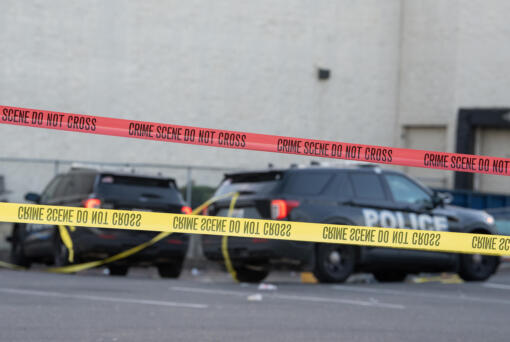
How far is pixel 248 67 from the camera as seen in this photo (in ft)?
95.0

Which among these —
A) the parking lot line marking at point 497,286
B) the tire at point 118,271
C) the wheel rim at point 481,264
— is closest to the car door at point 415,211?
the wheel rim at point 481,264

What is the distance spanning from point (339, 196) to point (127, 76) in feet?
46.1

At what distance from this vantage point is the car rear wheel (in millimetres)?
16500

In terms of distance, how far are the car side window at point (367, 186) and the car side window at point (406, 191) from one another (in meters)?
0.21

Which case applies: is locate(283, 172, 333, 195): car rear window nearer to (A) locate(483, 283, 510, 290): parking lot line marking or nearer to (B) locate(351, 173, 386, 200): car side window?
(B) locate(351, 173, 386, 200): car side window

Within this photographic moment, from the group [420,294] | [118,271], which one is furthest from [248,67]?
[420,294]

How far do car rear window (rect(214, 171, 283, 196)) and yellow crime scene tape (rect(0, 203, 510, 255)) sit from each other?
269 inches

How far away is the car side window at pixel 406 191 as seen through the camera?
48.8 feet

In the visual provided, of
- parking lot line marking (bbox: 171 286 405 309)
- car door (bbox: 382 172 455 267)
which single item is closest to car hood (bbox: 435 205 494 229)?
car door (bbox: 382 172 455 267)

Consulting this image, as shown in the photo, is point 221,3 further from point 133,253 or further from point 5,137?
point 133,253

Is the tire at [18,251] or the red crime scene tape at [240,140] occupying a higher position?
the red crime scene tape at [240,140]

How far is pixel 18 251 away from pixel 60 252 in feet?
7.14

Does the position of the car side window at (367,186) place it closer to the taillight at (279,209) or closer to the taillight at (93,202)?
the taillight at (279,209)

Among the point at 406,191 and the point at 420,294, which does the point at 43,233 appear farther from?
the point at 420,294
